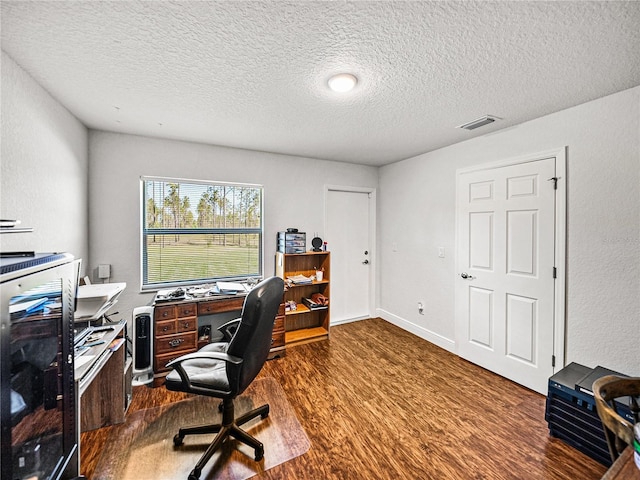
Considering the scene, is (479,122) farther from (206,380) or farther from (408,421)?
(206,380)

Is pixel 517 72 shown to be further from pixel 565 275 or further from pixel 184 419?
pixel 184 419

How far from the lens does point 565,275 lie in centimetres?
227

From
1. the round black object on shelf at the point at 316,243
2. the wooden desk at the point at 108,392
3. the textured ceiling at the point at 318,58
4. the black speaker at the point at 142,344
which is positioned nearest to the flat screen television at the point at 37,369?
the wooden desk at the point at 108,392

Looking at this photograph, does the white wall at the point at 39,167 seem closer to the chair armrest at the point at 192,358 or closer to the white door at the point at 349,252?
the chair armrest at the point at 192,358

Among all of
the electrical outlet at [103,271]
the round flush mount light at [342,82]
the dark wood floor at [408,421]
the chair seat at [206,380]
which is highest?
the round flush mount light at [342,82]

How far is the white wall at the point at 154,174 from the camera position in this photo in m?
2.78

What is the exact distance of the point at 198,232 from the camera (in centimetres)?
318

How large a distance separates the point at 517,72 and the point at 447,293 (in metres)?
2.35

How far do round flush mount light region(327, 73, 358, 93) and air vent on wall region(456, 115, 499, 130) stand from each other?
1344 millimetres

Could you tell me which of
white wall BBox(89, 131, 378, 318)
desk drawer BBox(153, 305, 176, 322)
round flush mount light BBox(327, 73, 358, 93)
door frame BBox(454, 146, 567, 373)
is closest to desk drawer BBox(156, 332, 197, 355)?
desk drawer BBox(153, 305, 176, 322)

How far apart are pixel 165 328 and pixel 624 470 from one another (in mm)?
2947

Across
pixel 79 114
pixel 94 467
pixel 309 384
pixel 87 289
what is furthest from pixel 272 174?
pixel 94 467

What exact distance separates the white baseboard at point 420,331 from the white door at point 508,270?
0.16m

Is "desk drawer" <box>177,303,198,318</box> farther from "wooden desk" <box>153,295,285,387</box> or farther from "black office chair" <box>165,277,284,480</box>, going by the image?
"black office chair" <box>165,277,284,480</box>
